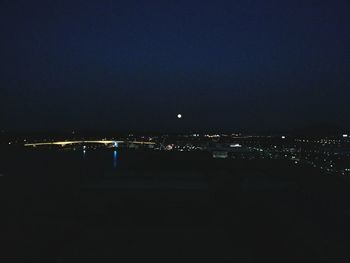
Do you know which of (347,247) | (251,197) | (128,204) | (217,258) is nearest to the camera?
(217,258)

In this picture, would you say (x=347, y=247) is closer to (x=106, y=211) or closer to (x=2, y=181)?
(x=106, y=211)

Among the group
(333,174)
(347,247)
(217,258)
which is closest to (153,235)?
(217,258)

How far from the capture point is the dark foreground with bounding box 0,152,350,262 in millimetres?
9266

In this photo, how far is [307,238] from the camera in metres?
10.9

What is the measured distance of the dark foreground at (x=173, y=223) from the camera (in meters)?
9.27

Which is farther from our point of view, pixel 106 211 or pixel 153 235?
pixel 106 211

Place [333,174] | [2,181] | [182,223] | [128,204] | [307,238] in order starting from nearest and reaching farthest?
[307,238] → [182,223] → [128,204] → [2,181] → [333,174]

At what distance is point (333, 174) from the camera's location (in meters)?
29.6

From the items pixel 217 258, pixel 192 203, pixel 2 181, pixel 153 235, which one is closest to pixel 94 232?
pixel 153 235

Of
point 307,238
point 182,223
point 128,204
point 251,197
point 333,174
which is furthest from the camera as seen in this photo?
point 333,174

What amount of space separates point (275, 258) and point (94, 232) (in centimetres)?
390

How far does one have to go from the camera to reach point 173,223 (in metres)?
12.5

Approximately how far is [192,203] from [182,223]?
13.2 ft

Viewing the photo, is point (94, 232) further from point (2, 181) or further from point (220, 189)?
point (2, 181)
